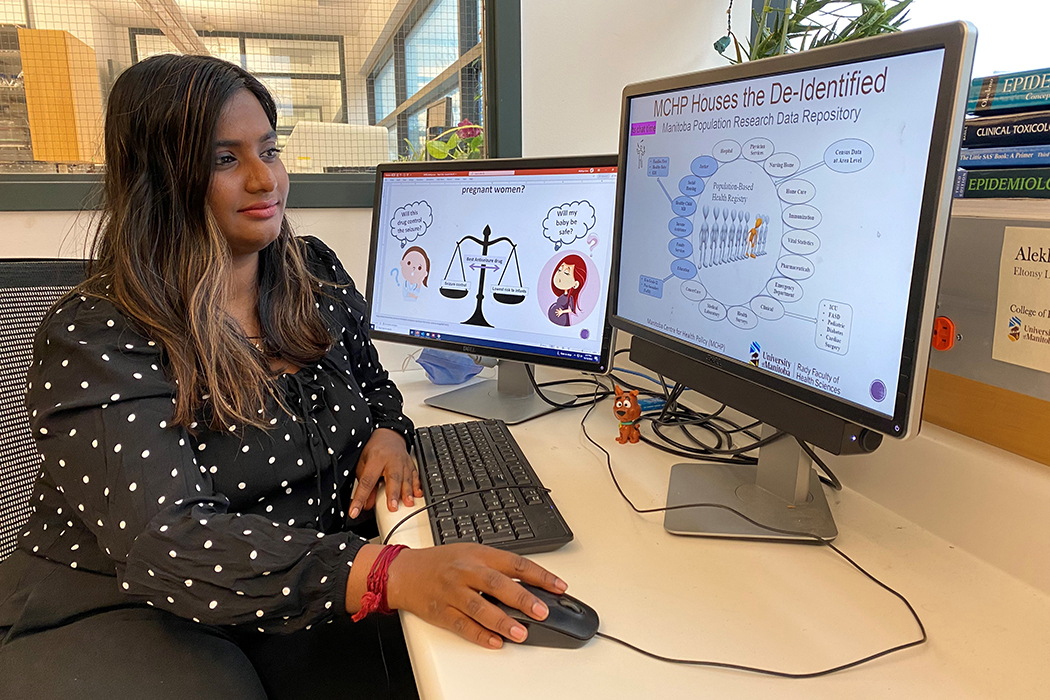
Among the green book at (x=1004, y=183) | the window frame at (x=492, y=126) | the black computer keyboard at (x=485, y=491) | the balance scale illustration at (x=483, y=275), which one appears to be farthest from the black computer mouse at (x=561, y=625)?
the window frame at (x=492, y=126)

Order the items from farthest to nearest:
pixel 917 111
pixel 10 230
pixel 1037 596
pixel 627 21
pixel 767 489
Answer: pixel 627 21, pixel 10 230, pixel 767 489, pixel 1037 596, pixel 917 111

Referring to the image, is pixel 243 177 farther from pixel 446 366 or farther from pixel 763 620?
pixel 763 620

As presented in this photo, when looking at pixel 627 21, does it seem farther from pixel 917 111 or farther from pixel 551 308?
pixel 917 111

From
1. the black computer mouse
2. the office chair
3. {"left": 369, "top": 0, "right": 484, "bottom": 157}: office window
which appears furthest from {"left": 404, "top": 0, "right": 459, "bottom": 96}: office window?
the black computer mouse

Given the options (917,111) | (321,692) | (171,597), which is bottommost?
(321,692)

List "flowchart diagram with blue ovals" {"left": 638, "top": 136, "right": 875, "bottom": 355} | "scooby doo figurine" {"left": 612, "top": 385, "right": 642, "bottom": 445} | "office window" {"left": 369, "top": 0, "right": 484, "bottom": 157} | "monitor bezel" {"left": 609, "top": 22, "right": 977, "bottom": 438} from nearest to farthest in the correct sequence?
"monitor bezel" {"left": 609, "top": 22, "right": 977, "bottom": 438}, "flowchart diagram with blue ovals" {"left": 638, "top": 136, "right": 875, "bottom": 355}, "scooby doo figurine" {"left": 612, "top": 385, "right": 642, "bottom": 445}, "office window" {"left": 369, "top": 0, "right": 484, "bottom": 157}

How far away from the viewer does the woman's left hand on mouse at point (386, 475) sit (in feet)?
3.16

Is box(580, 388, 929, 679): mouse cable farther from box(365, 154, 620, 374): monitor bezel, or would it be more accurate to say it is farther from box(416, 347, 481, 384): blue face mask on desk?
box(416, 347, 481, 384): blue face mask on desk

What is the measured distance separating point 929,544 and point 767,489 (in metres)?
0.19

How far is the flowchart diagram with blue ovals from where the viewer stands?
0.70 meters

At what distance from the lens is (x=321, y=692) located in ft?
3.06

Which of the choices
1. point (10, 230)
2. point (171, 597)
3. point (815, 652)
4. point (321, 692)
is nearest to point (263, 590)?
point (171, 597)

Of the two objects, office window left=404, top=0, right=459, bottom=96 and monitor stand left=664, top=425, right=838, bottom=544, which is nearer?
monitor stand left=664, top=425, right=838, bottom=544

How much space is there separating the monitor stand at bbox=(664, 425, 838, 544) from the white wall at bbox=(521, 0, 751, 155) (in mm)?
1012
